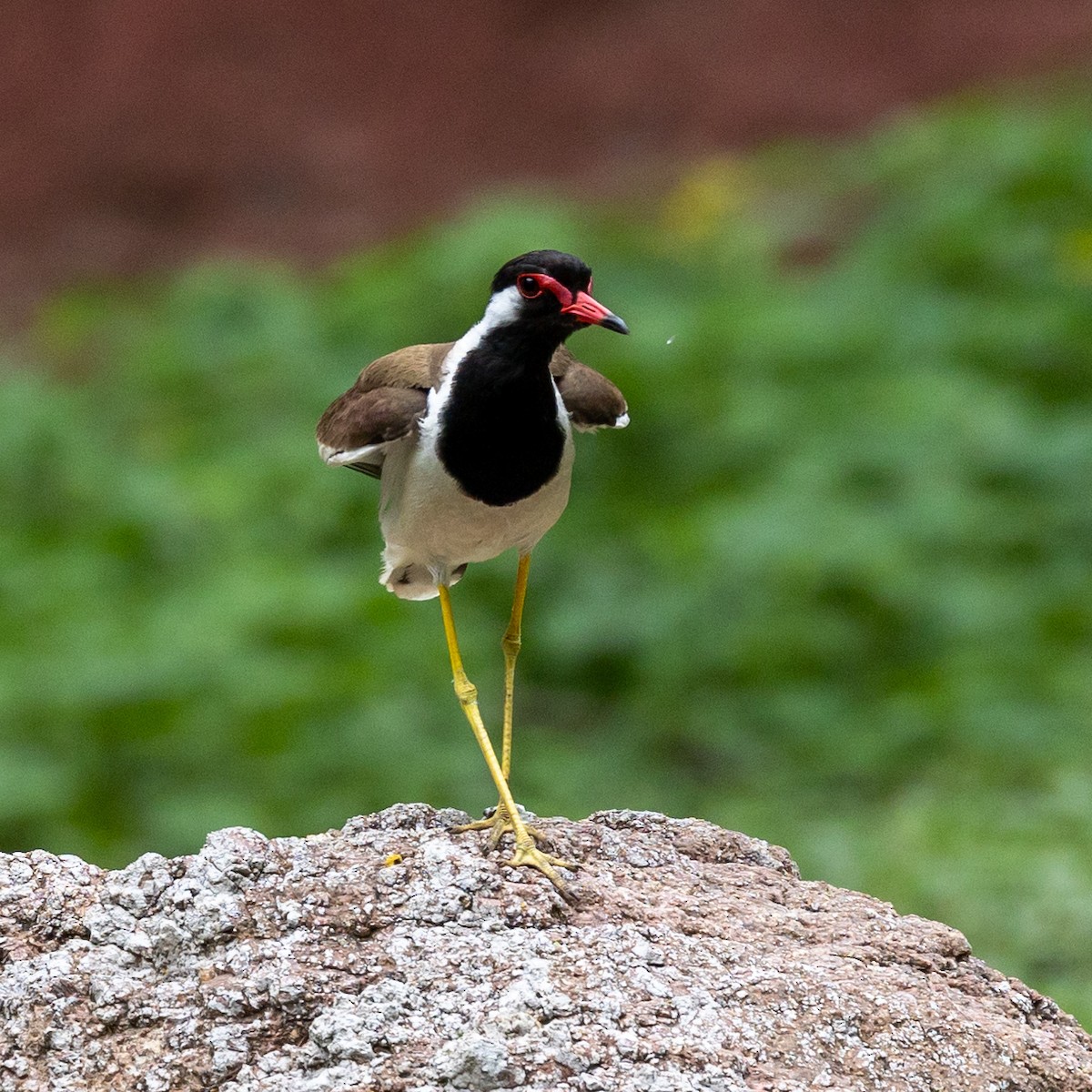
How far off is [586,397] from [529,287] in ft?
1.70

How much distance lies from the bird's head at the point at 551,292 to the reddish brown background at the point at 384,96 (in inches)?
484

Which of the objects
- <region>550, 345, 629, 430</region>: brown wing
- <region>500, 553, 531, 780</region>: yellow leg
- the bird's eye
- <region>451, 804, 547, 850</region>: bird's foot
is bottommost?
<region>451, 804, 547, 850</region>: bird's foot

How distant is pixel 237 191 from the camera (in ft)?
55.6

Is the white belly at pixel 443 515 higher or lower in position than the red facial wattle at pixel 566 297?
lower

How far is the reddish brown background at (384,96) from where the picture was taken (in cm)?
1670

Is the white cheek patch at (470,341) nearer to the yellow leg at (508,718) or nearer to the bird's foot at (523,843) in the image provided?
the yellow leg at (508,718)

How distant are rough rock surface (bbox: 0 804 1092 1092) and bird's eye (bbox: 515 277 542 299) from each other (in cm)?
126

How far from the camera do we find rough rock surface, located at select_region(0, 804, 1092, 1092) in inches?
127

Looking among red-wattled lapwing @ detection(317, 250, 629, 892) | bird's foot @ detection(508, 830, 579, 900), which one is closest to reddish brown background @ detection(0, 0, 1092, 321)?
red-wattled lapwing @ detection(317, 250, 629, 892)

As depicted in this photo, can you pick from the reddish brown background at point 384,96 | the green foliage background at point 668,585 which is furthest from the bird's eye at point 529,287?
the reddish brown background at point 384,96

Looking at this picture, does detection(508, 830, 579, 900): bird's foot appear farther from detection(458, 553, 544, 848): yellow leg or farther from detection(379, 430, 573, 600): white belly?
detection(379, 430, 573, 600): white belly

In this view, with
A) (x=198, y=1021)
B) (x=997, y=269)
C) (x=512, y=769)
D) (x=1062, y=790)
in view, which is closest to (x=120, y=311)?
(x=997, y=269)

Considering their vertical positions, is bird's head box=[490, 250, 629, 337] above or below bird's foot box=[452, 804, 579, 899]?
above

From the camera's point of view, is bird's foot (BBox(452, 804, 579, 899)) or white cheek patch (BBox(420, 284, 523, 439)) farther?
white cheek patch (BBox(420, 284, 523, 439))
